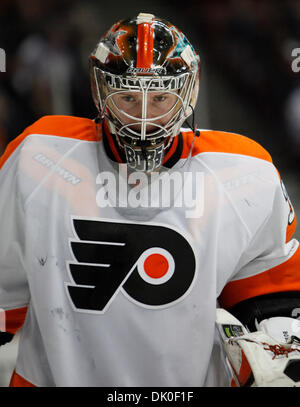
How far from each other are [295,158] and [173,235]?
4.87 ft

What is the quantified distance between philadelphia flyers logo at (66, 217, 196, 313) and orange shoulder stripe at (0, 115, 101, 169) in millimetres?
220

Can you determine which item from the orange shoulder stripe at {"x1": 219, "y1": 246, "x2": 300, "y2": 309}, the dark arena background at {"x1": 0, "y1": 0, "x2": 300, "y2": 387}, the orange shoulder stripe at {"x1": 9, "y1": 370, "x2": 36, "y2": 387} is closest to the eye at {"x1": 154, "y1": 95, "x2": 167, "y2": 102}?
the orange shoulder stripe at {"x1": 219, "y1": 246, "x2": 300, "y2": 309}

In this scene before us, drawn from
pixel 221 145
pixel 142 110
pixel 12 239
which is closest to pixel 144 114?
pixel 142 110

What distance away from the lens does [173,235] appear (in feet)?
4.39

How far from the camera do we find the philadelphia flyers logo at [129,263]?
1320mm

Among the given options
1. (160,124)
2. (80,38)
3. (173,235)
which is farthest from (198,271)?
(80,38)

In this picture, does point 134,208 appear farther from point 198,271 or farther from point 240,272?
point 240,272

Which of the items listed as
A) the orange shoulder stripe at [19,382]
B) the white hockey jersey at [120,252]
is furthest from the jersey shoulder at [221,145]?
the orange shoulder stripe at [19,382]

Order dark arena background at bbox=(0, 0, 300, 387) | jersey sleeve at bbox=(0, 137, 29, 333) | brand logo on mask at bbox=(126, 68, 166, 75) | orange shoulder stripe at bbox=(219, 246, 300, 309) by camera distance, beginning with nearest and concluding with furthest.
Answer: brand logo on mask at bbox=(126, 68, 166, 75) → jersey sleeve at bbox=(0, 137, 29, 333) → orange shoulder stripe at bbox=(219, 246, 300, 309) → dark arena background at bbox=(0, 0, 300, 387)

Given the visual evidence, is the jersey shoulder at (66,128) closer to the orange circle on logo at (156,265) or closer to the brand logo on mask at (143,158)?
the brand logo on mask at (143,158)

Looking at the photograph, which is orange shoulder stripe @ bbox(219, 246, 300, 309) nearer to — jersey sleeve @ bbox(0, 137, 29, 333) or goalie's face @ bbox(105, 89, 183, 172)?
goalie's face @ bbox(105, 89, 183, 172)

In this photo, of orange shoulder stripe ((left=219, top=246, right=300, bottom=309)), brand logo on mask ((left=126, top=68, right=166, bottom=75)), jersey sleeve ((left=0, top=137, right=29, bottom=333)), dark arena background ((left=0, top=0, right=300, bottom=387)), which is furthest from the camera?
dark arena background ((left=0, top=0, right=300, bottom=387))

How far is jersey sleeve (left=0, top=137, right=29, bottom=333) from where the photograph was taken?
136 cm

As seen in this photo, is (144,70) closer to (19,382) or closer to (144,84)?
(144,84)
